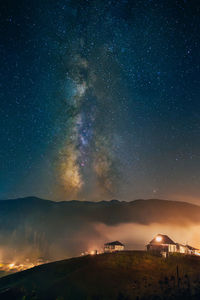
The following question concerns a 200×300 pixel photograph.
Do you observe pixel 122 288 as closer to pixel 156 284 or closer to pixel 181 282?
pixel 156 284

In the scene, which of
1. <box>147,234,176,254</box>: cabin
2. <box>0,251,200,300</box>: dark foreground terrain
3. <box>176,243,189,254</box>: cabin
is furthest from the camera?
<box>176,243,189,254</box>: cabin

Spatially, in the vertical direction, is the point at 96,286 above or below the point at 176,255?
below

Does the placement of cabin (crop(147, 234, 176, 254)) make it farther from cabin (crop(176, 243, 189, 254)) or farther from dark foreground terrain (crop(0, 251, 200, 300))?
dark foreground terrain (crop(0, 251, 200, 300))

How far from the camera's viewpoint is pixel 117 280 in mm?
40594

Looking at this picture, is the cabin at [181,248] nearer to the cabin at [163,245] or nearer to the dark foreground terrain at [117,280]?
the cabin at [163,245]

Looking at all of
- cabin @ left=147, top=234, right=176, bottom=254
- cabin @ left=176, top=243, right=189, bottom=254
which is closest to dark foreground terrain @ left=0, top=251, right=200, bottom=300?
cabin @ left=147, top=234, right=176, bottom=254

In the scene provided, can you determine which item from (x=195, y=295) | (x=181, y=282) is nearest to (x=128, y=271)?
(x=181, y=282)

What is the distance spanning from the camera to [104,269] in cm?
4603

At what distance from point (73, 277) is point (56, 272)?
7840 mm

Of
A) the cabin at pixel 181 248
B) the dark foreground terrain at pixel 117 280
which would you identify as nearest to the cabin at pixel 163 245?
the cabin at pixel 181 248

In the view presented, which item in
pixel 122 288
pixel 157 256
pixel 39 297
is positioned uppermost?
pixel 157 256

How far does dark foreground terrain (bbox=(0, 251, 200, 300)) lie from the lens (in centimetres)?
3656

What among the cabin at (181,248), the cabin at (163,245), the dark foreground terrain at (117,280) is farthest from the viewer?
the cabin at (181,248)

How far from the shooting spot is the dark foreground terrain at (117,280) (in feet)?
120
